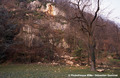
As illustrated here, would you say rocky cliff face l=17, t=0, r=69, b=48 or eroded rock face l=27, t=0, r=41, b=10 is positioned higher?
eroded rock face l=27, t=0, r=41, b=10

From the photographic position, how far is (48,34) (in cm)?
3009

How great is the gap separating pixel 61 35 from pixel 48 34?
478 centimetres

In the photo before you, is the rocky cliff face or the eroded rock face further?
the eroded rock face

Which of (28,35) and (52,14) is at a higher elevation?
(52,14)

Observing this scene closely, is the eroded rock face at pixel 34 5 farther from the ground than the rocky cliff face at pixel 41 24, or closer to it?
farther from the ground

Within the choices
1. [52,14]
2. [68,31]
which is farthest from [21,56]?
[52,14]

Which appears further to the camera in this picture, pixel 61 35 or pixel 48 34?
pixel 61 35

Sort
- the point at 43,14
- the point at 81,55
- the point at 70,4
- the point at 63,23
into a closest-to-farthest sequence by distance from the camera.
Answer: the point at 70,4
the point at 81,55
the point at 63,23
the point at 43,14

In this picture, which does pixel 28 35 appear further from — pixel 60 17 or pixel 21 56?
pixel 60 17

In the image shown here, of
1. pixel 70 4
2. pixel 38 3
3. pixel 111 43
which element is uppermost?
pixel 38 3

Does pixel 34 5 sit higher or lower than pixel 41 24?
higher

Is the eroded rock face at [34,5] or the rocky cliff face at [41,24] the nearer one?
the rocky cliff face at [41,24]

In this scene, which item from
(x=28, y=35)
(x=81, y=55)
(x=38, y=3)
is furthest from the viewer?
(x=38, y=3)

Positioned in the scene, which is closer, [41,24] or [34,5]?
[41,24]
